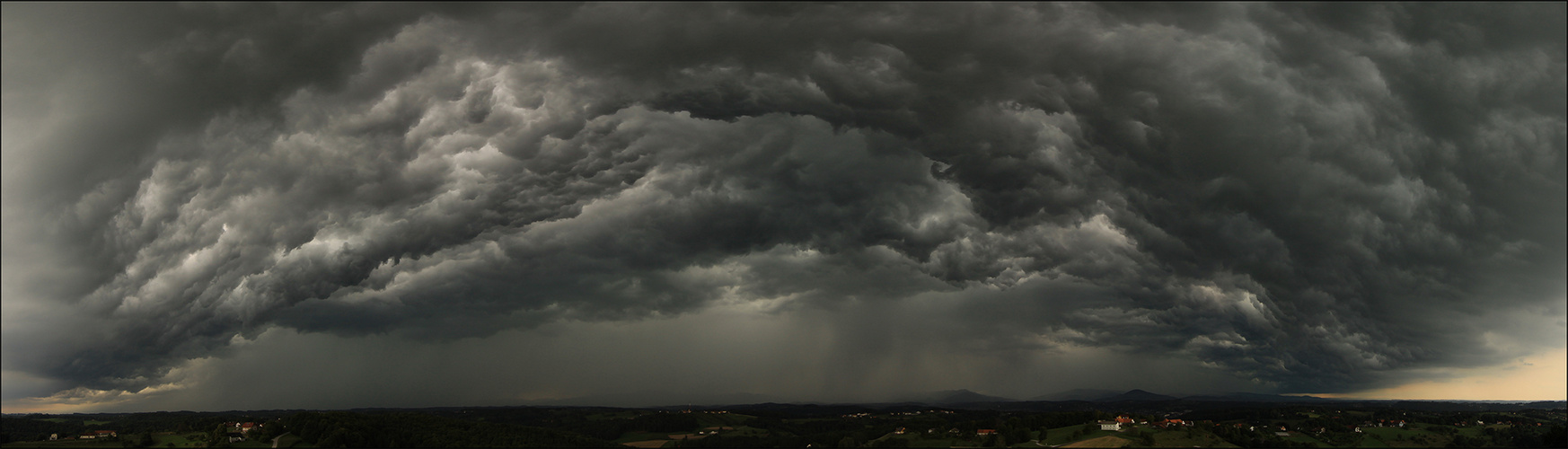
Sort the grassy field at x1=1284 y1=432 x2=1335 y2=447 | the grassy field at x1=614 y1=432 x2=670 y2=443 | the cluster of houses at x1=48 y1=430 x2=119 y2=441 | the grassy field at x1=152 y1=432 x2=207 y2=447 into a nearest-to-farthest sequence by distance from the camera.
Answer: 1. the grassy field at x1=152 y1=432 x2=207 y2=447
2. the grassy field at x1=1284 y1=432 x2=1335 y2=447
3. the cluster of houses at x1=48 y1=430 x2=119 y2=441
4. the grassy field at x1=614 y1=432 x2=670 y2=443

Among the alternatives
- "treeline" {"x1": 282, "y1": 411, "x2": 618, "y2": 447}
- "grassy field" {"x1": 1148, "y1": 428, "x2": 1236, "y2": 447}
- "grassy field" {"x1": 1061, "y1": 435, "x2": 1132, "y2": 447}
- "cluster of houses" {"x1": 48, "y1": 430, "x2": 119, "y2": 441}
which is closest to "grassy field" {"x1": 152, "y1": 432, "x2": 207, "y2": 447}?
"cluster of houses" {"x1": 48, "y1": 430, "x2": 119, "y2": 441}

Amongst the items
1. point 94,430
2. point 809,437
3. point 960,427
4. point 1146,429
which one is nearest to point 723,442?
point 809,437

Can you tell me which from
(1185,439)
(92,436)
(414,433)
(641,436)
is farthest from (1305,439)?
(92,436)

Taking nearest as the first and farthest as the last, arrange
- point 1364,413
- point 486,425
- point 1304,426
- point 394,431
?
point 394,431 < point 486,425 < point 1304,426 < point 1364,413

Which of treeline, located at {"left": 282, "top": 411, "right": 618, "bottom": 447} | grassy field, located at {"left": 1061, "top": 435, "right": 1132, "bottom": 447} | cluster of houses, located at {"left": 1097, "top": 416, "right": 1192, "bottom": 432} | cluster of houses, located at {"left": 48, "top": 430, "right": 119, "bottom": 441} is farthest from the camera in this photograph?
cluster of houses, located at {"left": 48, "top": 430, "right": 119, "bottom": 441}

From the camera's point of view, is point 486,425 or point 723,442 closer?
point 723,442

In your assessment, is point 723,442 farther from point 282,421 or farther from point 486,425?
point 282,421

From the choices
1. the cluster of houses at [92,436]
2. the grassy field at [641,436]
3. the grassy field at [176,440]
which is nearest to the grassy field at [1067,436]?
the grassy field at [641,436]

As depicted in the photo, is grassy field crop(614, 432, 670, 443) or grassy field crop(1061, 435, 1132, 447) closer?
grassy field crop(1061, 435, 1132, 447)

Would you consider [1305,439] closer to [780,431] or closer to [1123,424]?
[1123,424]

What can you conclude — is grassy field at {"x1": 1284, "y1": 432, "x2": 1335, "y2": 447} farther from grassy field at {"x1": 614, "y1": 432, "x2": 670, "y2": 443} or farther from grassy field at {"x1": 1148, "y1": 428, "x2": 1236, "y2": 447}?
grassy field at {"x1": 614, "y1": 432, "x2": 670, "y2": 443}

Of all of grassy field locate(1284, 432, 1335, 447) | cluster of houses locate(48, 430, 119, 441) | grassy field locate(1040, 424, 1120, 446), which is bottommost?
grassy field locate(1284, 432, 1335, 447)
